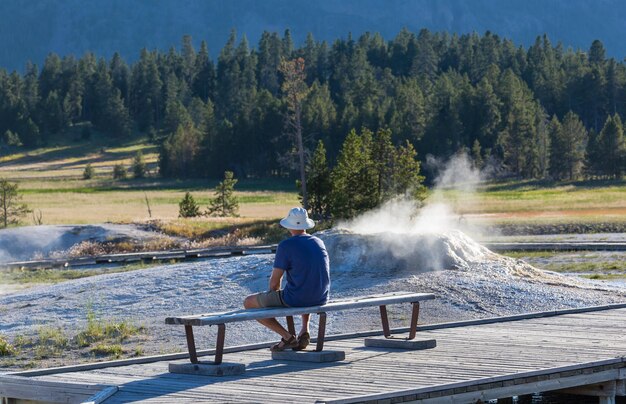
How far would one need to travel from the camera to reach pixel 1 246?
42.7 meters

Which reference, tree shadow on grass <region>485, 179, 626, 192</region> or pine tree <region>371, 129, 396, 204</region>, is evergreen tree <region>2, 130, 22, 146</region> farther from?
pine tree <region>371, 129, 396, 204</region>

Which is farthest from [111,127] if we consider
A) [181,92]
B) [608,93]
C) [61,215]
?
[61,215]

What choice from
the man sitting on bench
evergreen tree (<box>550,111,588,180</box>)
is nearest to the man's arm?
the man sitting on bench

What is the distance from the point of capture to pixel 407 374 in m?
11.6

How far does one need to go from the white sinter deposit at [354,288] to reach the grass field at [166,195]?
27.4 m

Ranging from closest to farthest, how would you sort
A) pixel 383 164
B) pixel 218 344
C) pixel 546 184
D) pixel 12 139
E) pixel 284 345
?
1. pixel 218 344
2. pixel 284 345
3. pixel 383 164
4. pixel 546 184
5. pixel 12 139

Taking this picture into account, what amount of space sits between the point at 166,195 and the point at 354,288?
74.6 metres

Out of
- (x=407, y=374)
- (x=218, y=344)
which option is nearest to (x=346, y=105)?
(x=218, y=344)

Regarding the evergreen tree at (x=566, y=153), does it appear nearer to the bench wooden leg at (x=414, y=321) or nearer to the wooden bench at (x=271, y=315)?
the bench wooden leg at (x=414, y=321)

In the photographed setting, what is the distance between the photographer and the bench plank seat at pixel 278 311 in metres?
11.7

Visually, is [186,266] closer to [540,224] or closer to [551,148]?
[540,224]

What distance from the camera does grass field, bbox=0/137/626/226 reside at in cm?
6034

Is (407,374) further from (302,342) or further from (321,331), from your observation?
(302,342)

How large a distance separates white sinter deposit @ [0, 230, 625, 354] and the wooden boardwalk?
544 centimetres
